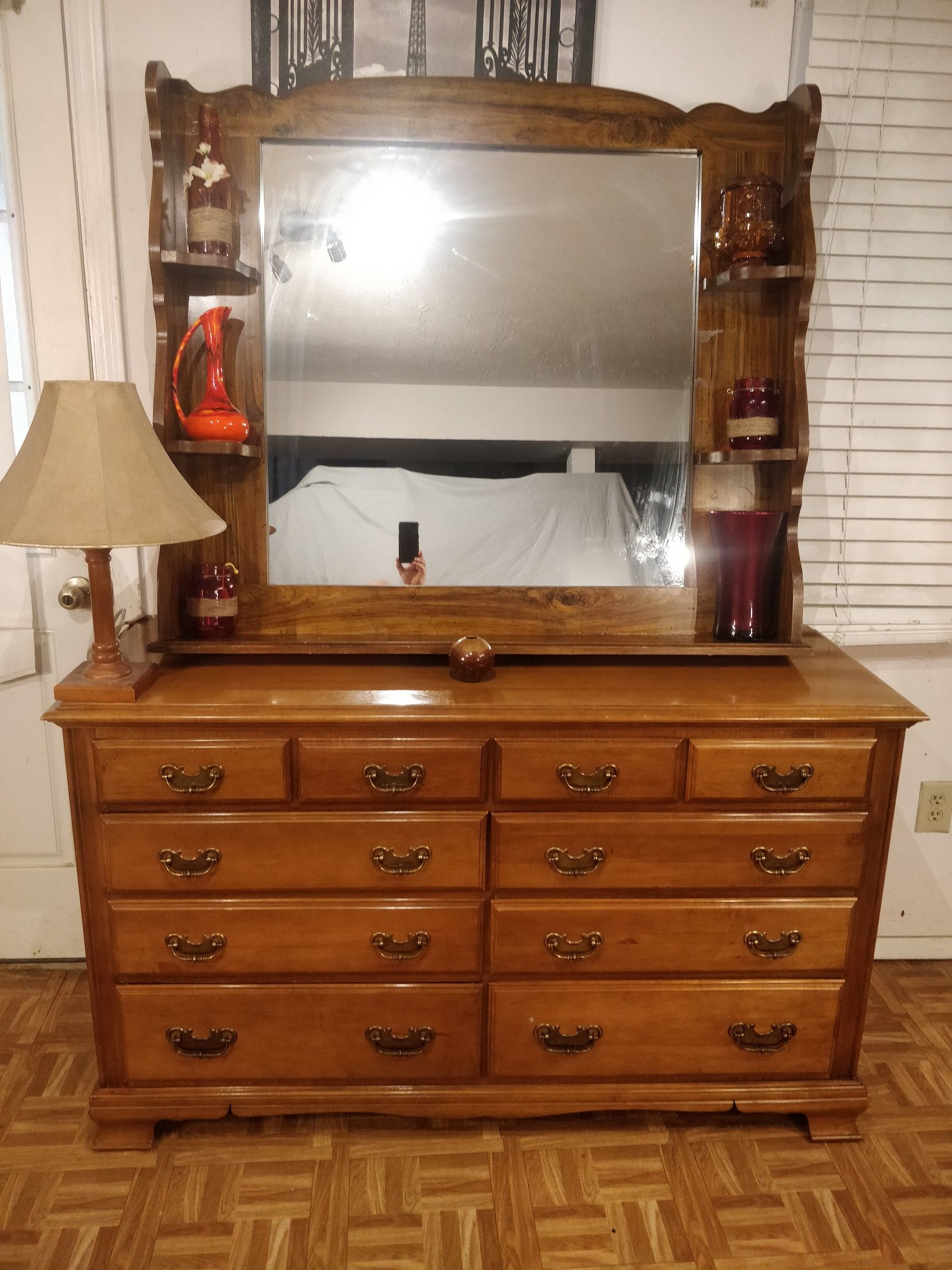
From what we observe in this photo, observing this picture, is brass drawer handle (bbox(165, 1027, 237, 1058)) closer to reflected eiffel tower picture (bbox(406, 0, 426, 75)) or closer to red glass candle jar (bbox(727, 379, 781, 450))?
red glass candle jar (bbox(727, 379, 781, 450))

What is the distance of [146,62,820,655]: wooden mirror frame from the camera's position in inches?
66.3

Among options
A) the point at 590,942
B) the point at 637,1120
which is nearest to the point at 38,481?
the point at 590,942

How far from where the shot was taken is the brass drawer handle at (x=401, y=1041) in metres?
1.64

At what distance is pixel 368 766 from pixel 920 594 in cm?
137

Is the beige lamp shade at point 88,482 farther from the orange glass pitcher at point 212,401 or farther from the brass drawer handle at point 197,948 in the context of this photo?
the brass drawer handle at point 197,948

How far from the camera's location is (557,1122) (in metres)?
1.73

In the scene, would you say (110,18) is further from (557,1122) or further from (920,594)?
(557,1122)

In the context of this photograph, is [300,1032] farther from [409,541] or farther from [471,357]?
[471,357]

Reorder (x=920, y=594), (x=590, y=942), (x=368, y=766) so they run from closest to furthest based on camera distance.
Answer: (x=368, y=766)
(x=590, y=942)
(x=920, y=594)

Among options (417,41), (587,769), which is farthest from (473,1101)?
(417,41)

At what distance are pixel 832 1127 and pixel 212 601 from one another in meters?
1.63

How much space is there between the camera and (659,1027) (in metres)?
1.65

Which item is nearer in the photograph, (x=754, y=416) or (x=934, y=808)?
(x=754, y=416)

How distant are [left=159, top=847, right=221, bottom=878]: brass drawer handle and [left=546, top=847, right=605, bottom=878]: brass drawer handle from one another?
1.98 feet
